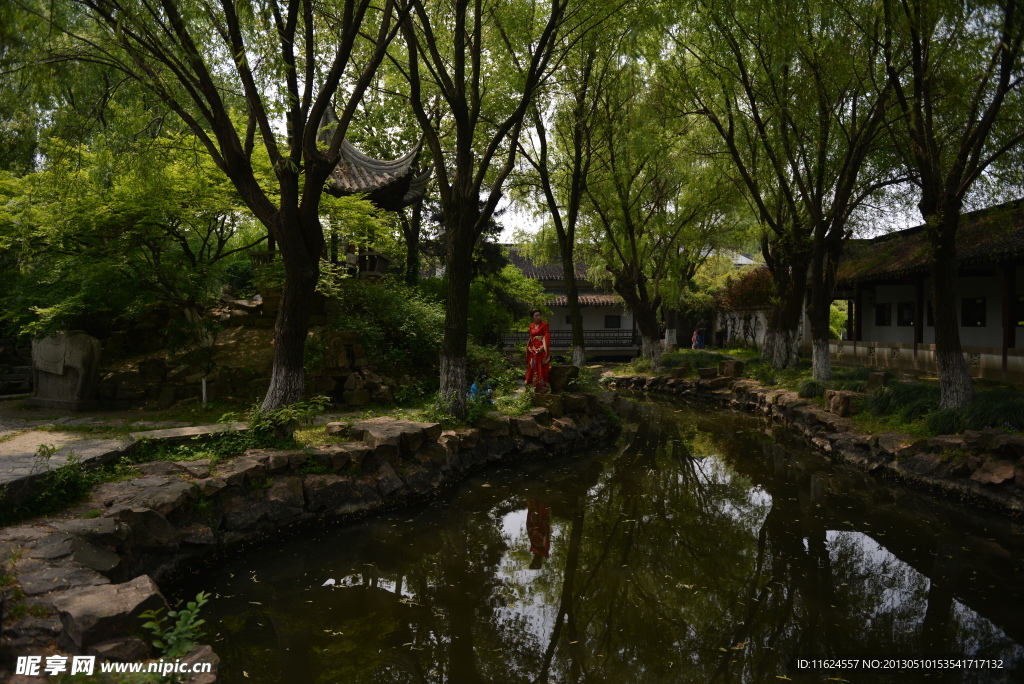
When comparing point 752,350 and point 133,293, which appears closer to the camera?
point 133,293

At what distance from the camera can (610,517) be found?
8594 millimetres

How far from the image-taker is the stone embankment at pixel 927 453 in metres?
8.69

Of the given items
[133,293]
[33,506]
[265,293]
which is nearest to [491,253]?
[265,293]

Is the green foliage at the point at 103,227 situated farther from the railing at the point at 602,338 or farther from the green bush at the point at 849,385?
the railing at the point at 602,338

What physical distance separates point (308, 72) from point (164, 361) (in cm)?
545

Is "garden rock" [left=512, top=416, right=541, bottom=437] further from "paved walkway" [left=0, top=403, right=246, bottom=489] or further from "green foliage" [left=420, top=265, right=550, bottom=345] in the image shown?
"paved walkway" [left=0, top=403, right=246, bottom=489]

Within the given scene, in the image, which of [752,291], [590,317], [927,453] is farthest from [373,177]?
[590,317]

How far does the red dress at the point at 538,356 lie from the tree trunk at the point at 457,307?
92.2 inches

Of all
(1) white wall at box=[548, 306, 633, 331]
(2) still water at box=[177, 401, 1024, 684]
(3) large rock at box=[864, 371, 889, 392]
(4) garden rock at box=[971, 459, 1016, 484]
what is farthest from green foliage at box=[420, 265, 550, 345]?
(1) white wall at box=[548, 306, 633, 331]

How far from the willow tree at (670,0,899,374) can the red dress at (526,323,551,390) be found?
7093 millimetres

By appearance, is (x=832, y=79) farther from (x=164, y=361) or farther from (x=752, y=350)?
(x=752, y=350)

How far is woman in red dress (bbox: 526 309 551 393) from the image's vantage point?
1330 cm

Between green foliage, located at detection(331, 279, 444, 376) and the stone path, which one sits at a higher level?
green foliage, located at detection(331, 279, 444, 376)

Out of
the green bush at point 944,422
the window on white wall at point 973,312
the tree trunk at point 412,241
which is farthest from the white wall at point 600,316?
the green bush at point 944,422
